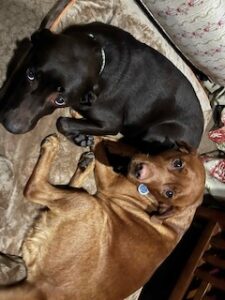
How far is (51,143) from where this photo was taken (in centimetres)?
367

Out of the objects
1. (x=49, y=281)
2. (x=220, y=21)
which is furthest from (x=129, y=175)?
(x=220, y=21)

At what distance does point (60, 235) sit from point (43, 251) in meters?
0.15

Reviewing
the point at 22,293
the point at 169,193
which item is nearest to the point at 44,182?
the point at 22,293

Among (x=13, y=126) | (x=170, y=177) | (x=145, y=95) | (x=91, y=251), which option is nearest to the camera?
(x=13, y=126)

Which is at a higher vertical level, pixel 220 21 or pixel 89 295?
pixel 220 21

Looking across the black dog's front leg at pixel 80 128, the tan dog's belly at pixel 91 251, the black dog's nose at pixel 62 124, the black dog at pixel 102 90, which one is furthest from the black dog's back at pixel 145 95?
the tan dog's belly at pixel 91 251

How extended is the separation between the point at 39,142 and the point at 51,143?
0.08 metres

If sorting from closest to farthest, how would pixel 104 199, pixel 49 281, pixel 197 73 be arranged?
pixel 49 281
pixel 104 199
pixel 197 73

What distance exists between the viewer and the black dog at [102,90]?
10.5 ft

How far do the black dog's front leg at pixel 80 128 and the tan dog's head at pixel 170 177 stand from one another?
0.94 ft

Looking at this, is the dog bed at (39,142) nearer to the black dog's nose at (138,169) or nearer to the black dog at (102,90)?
the black dog at (102,90)

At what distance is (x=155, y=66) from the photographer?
3832mm

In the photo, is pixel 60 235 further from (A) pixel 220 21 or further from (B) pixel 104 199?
(A) pixel 220 21

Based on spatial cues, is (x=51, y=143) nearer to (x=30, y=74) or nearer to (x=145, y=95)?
(x=30, y=74)
